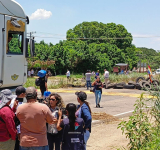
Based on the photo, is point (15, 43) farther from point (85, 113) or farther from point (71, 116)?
point (71, 116)

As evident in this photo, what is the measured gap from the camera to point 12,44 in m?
8.05

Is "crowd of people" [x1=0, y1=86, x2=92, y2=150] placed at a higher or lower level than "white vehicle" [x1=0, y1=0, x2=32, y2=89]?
lower

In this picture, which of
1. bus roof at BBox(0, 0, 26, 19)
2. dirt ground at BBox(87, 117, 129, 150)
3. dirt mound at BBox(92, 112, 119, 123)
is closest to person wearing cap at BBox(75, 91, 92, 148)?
dirt ground at BBox(87, 117, 129, 150)

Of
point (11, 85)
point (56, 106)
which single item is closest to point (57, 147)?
point (56, 106)

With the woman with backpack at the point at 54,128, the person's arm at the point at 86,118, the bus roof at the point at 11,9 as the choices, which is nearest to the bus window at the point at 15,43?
the bus roof at the point at 11,9

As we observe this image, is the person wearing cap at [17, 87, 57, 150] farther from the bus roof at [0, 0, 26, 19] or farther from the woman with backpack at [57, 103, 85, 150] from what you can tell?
the bus roof at [0, 0, 26, 19]

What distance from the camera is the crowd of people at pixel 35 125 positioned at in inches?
172

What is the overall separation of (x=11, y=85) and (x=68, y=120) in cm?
379

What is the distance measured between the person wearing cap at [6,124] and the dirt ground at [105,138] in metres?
2.71

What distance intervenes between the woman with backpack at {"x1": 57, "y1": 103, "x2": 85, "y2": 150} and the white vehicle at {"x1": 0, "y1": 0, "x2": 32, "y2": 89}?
3551 millimetres

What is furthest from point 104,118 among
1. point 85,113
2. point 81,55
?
point 81,55

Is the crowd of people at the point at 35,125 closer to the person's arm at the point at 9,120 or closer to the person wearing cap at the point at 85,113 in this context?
the person's arm at the point at 9,120

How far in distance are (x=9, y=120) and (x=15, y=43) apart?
161 inches

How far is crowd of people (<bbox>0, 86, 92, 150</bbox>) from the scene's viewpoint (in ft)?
14.3
